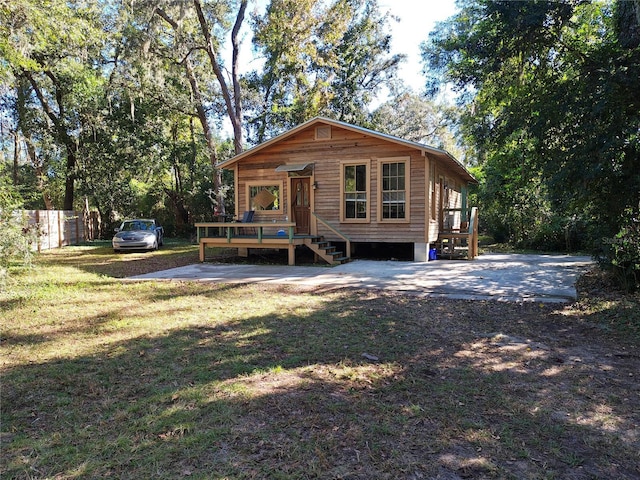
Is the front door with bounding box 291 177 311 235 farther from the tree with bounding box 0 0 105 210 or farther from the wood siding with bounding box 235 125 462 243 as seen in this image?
the tree with bounding box 0 0 105 210

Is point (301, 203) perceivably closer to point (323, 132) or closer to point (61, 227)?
point (323, 132)

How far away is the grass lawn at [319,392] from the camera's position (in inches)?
87.8

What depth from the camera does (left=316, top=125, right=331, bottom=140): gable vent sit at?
12.6 metres

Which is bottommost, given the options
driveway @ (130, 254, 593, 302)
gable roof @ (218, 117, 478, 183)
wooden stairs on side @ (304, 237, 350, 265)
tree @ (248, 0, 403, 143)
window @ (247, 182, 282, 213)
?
driveway @ (130, 254, 593, 302)

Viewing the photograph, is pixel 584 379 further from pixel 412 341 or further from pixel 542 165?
pixel 542 165

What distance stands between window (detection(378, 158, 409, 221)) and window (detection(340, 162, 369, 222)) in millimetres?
461

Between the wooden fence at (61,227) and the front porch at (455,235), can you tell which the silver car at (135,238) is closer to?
the wooden fence at (61,227)

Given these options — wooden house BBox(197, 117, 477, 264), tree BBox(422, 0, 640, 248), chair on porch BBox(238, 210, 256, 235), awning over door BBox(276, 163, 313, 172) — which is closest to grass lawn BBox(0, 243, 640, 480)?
tree BBox(422, 0, 640, 248)

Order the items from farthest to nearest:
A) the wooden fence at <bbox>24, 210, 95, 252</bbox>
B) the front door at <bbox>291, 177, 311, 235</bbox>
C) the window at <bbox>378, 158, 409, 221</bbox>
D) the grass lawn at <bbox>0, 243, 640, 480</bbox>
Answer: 1. the wooden fence at <bbox>24, 210, 95, 252</bbox>
2. the front door at <bbox>291, 177, 311, 235</bbox>
3. the window at <bbox>378, 158, 409, 221</bbox>
4. the grass lawn at <bbox>0, 243, 640, 480</bbox>

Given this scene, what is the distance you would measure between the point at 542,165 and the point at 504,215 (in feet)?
39.8

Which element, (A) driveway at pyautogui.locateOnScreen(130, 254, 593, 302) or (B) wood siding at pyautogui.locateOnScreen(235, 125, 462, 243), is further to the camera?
(B) wood siding at pyautogui.locateOnScreen(235, 125, 462, 243)

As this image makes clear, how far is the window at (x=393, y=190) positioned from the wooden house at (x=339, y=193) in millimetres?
30

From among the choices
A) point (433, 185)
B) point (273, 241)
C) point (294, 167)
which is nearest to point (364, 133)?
point (294, 167)

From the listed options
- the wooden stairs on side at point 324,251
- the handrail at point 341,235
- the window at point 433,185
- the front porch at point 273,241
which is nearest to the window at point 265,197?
the front porch at point 273,241
